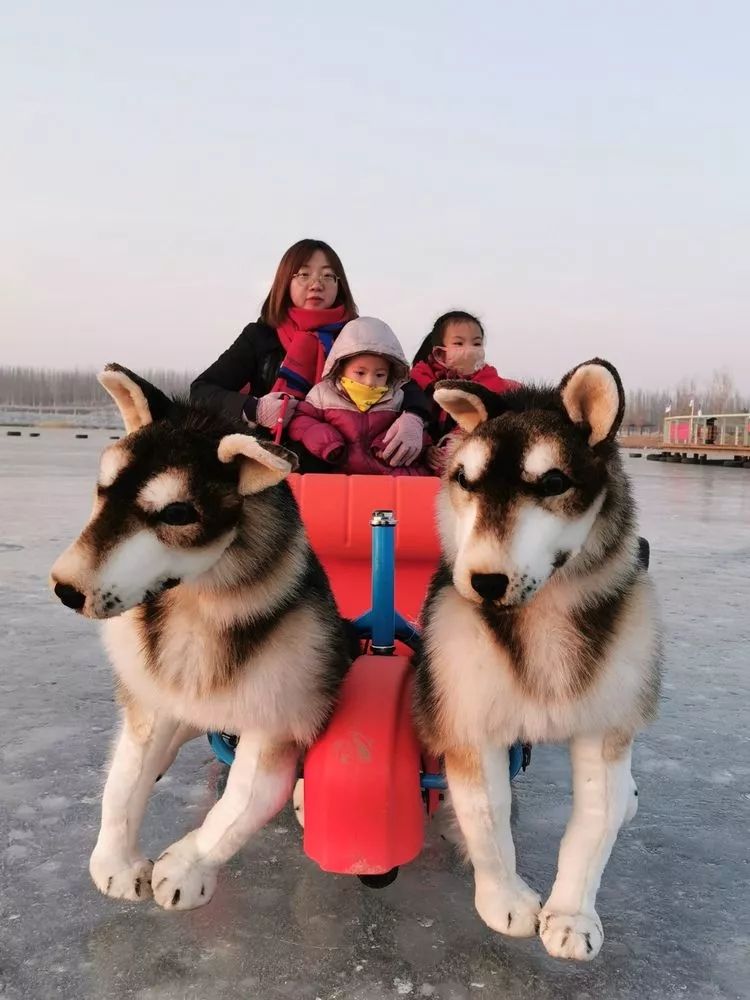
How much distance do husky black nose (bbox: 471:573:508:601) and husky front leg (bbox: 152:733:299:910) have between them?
2.25ft

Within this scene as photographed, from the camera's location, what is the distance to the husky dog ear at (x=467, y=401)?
171cm

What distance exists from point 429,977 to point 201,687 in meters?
0.78

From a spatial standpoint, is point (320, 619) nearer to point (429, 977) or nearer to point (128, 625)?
point (128, 625)

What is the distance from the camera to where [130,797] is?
198 centimetres

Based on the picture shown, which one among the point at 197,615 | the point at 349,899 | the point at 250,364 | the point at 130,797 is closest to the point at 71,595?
the point at 197,615

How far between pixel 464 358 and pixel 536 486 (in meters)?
2.28

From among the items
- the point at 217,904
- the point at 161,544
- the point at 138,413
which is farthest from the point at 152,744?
the point at 138,413

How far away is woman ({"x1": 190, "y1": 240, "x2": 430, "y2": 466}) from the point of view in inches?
137

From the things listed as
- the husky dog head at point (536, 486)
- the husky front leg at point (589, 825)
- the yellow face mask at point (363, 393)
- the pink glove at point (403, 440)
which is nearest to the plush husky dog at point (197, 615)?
the husky dog head at point (536, 486)

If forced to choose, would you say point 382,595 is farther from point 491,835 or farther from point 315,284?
point 315,284

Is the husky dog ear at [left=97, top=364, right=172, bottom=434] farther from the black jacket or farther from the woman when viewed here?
the black jacket

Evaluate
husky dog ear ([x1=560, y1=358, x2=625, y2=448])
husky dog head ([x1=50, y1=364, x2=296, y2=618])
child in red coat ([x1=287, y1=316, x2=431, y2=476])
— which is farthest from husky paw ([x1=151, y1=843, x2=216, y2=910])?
child in red coat ([x1=287, y1=316, x2=431, y2=476])

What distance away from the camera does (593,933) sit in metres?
1.76

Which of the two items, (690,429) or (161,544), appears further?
(690,429)
